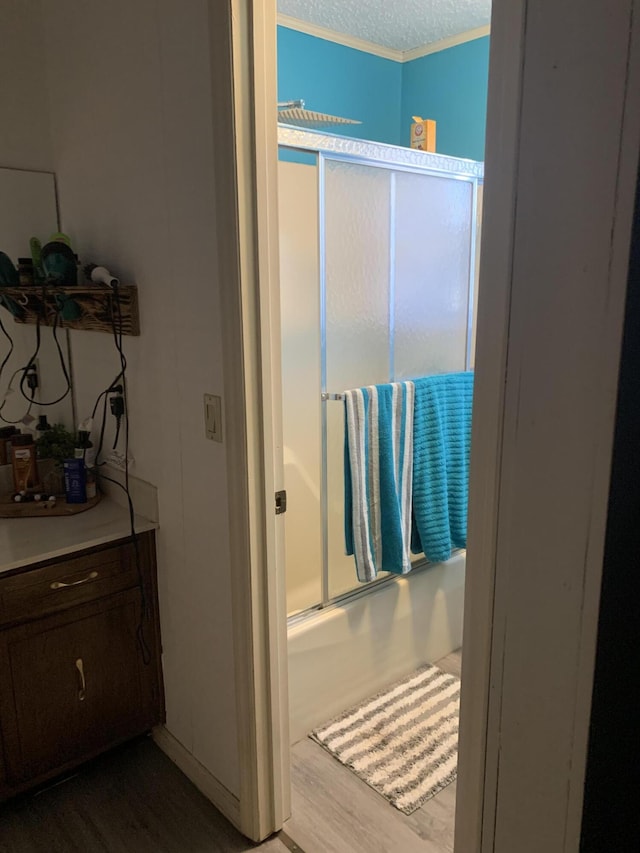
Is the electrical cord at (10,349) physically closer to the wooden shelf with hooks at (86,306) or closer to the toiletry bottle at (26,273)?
the wooden shelf with hooks at (86,306)

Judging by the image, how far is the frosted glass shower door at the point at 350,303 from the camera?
7.37 feet

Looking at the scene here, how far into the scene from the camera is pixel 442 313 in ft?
8.41

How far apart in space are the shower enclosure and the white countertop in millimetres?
661

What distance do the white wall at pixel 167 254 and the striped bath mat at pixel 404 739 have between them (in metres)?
0.46

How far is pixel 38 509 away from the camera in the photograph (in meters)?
1.94

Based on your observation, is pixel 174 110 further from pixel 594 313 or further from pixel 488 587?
pixel 488 587

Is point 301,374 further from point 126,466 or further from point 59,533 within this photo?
point 59,533

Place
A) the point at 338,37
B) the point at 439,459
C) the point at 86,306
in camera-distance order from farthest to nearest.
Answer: the point at 338,37, the point at 439,459, the point at 86,306

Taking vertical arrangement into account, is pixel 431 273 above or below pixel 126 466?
above

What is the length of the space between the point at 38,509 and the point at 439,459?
1350 millimetres

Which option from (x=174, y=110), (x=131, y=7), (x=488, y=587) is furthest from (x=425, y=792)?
(x=131, y=7)

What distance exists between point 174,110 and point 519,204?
3.31 feet

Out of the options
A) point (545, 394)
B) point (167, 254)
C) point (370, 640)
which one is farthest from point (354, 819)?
point (167, 254)

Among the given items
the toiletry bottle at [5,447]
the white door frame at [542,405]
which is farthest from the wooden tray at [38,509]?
the white door frame at [542,405]
